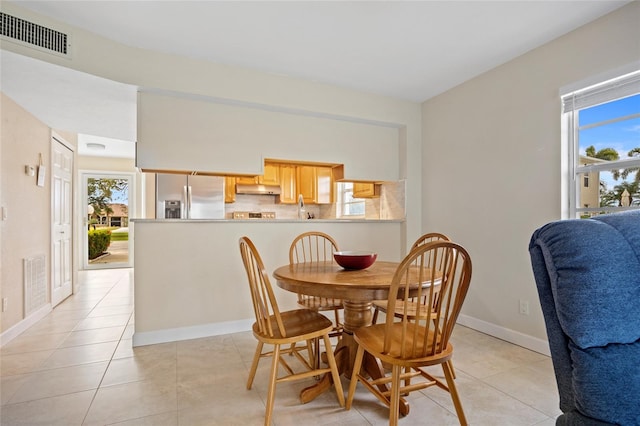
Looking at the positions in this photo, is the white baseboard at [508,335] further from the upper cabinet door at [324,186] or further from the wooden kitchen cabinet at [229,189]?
the wooden kitchen cabinet at [229,189]

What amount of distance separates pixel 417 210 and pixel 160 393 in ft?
10.2

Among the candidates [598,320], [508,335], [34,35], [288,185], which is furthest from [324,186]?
[598,320]

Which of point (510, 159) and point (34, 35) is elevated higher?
point (34, 35)

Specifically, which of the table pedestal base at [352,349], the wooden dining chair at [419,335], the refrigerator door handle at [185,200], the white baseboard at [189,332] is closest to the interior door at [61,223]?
the refrigerator door handle at [185,200]

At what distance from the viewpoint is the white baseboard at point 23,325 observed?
279 centimetres

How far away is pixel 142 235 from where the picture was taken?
2.80 metres

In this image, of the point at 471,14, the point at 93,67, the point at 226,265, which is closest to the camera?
the point at 471,14

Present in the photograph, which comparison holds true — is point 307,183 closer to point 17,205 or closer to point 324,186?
point 324,186

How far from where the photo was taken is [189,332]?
2926 millimetres

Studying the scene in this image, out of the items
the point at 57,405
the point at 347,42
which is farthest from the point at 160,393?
the point at 347,42

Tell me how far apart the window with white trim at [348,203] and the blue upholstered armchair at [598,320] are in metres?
4.17

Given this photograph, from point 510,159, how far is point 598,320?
2385 millimetres

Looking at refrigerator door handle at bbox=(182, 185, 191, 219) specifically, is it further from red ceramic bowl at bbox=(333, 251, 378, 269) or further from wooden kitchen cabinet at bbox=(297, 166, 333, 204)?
red ceramic bowl at bbox=(333, 251, 378, 269)

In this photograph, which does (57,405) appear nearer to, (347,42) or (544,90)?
(347,42)
